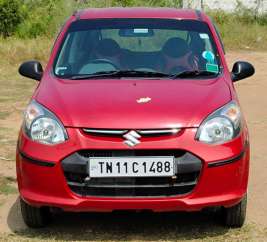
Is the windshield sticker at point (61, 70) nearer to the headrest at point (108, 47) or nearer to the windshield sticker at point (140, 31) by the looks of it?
→ the headrest at point (108, 47)

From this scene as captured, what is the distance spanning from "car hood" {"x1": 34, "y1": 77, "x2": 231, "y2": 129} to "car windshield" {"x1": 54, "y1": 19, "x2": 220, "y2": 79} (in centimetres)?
25

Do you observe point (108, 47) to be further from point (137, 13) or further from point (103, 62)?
point (137, 13)

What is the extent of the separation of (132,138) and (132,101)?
363 mm

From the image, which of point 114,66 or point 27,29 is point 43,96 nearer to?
point 114,66

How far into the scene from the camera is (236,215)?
511 cm

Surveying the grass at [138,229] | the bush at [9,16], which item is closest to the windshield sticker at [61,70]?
the grass at [138,229]

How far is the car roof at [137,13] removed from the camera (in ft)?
20.3

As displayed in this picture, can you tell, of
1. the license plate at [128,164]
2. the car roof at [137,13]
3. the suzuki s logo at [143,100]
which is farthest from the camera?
the car roof at [137,13]

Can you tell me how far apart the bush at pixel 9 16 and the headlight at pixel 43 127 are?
674 inches

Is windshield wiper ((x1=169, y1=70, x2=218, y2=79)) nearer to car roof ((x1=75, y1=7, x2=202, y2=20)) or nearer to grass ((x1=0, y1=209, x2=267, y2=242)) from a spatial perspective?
car roof ((x1=75, y1=7, x2=202, y2=20))

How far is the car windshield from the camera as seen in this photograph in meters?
5.64

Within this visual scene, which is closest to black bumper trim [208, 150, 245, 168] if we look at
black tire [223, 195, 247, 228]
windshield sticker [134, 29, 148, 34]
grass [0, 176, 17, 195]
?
black tire [223, 195, 247, 228]

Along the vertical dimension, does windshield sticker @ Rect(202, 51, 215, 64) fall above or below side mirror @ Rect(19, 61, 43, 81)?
above

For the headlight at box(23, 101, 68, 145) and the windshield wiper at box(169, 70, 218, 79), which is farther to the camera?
the windshield wiper at box(169, 70, 218, 79)
